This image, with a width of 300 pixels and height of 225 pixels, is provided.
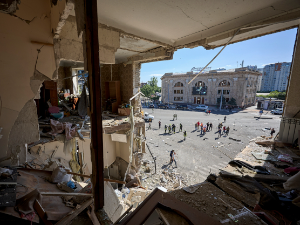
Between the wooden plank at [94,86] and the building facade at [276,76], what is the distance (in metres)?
87.2

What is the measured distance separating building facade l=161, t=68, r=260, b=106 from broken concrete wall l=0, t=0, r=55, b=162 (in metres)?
34.3

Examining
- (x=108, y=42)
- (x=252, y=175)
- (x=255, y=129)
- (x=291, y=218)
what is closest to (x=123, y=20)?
(x=108, y=42)

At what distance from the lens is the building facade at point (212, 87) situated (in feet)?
102

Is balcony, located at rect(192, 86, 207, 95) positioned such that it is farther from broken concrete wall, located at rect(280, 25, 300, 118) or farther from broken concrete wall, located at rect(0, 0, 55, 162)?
broken concrete wall, located at rect(0, 0, 55, 162)

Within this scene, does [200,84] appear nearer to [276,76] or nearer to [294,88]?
[294,88]

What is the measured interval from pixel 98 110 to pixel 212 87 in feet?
119

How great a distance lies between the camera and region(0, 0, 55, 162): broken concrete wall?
2863 mm

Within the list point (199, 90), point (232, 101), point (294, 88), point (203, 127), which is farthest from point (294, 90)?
point (199, 90)

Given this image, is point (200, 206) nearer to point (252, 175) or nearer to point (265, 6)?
point (252, 175)

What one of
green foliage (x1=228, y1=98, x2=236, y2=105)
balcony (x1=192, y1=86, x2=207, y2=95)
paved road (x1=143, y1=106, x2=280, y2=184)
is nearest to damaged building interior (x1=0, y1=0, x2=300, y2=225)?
paved road (x1=143, y1=106, x2=280, y2=184)

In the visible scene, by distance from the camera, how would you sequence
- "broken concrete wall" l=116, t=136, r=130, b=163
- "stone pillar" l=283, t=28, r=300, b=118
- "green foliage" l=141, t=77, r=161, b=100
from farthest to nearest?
"green foliage" l=141, t=77, r=161, b=100, "broken concrete wall" l=116, t=136, r=130, b=163, "stone pillar" l=283, t=28, r=300, b=118

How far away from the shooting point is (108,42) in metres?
4.30

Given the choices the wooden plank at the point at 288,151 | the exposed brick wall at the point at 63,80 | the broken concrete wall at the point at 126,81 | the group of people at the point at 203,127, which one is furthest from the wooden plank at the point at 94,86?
the group of people at the point at 203,127

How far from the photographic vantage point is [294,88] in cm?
410
